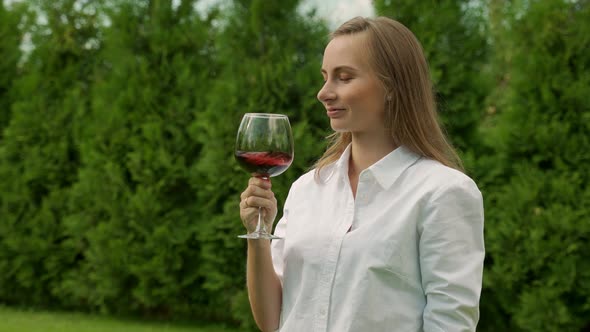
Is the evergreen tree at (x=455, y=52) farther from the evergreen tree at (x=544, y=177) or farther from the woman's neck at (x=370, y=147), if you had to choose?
the woman's neck at (x=370, y=147)

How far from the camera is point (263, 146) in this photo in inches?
93.6

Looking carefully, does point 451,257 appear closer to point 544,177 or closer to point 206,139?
point 544,177

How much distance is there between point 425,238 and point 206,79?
5.66 metres

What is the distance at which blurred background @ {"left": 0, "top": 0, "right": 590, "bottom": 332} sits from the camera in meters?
6.00

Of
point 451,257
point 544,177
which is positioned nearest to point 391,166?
point 451,257

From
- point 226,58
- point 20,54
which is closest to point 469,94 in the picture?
point 226,58

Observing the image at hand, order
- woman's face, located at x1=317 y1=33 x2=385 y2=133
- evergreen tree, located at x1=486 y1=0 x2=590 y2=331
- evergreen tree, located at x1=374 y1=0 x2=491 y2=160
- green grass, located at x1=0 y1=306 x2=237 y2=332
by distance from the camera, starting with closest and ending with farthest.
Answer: woman's face, located at x1=317 y1=33 x2=385 y2=133
evergreen tree, located at x1=486 y1=0 x2=590 y2=331
evergreen tree, located at x1=374 y1=0 x2=491 y2=160
green grass, located at x1=0 y1=306 x2=237 y2=332

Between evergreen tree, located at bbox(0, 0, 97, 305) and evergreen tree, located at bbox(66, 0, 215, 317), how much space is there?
0.63 m

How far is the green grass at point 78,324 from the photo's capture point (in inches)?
278

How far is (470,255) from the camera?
215cm

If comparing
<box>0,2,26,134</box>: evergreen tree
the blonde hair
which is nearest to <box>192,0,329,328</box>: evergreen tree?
<box>0,2,26,134</box>: evergreen tree

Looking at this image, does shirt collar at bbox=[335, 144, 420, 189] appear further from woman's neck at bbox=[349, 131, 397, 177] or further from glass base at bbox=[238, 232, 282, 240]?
glass base at bbox=[238, 232, 282, 240]

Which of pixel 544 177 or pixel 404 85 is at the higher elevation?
pixel 404 85

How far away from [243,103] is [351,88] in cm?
471
